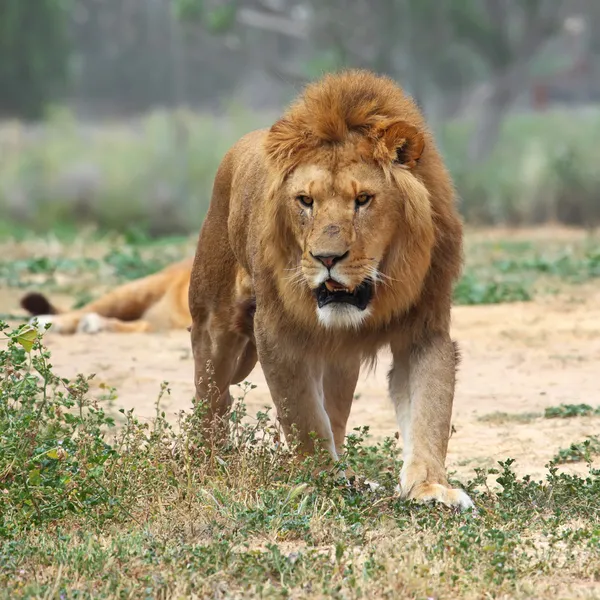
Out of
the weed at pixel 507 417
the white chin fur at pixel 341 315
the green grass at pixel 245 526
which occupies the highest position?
the white chin fur at pixel 341 315

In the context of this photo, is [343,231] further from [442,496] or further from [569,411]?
A: [569,411]

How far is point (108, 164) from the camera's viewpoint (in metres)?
20.0

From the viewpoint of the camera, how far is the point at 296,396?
4539mm

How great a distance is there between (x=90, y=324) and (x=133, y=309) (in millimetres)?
514

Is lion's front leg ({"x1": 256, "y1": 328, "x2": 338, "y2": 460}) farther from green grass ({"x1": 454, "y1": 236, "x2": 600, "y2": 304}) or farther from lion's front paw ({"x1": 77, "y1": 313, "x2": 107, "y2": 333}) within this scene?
green grass ({"x1": 454, "y1": 236, "x2": 600, "y2": 304})

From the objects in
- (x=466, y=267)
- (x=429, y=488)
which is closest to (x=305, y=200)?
(x=429, y=488)

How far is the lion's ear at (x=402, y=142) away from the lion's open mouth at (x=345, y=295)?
436 mm

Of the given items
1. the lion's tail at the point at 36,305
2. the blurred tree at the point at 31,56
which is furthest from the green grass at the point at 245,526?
the blurred tree at the point at 31,56

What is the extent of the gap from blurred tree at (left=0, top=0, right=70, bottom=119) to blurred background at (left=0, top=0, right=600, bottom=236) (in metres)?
0.03

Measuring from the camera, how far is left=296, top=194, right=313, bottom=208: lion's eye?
4227 mm

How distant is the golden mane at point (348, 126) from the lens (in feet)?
14.1

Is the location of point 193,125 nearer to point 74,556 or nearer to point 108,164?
point 108,164

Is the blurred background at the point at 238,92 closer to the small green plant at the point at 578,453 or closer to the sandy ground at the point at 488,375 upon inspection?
the sandy ground at the point at 488,375

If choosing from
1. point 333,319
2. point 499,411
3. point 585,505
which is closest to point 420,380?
point 333,319
